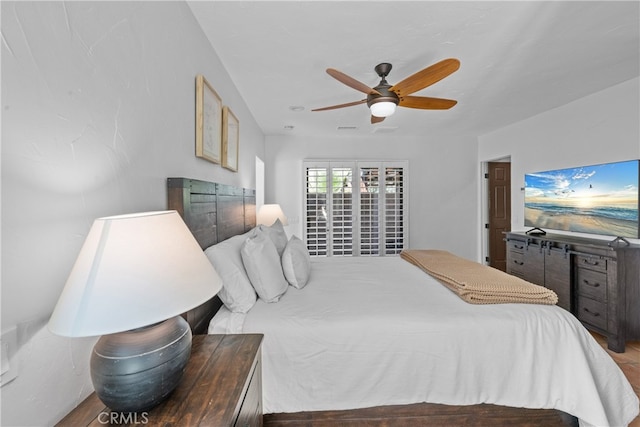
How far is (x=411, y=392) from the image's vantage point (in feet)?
4.63

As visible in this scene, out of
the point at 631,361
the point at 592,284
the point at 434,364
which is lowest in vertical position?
the point at 631,361

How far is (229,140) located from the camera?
2.36m

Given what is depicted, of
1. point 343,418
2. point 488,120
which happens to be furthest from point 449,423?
point 488,120

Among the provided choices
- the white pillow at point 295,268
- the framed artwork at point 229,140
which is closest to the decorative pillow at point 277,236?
the white pillow at point 295,268

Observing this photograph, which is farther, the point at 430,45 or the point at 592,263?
the point at 592,263

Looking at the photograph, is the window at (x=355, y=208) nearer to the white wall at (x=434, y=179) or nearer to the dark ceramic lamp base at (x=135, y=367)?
the white wall at (x=434, y=179)

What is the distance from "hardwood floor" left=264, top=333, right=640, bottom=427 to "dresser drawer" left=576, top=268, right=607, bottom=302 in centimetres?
166

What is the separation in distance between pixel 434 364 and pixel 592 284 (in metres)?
2.29

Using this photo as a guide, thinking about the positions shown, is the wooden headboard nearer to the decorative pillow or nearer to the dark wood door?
the decorative pillow

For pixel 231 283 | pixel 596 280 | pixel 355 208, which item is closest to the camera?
pixel 231 283

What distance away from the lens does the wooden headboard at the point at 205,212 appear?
4.47 ft

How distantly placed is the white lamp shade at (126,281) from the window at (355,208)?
Answer: 12.8 ft

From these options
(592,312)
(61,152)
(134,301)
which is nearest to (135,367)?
(134,301)

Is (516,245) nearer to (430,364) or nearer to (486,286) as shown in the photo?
(486,286)
